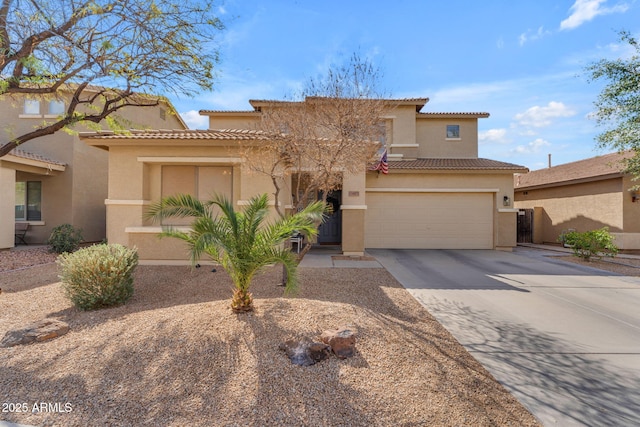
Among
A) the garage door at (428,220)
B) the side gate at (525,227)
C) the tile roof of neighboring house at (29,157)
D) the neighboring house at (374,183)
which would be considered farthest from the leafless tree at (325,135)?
the side gate at (525,227)

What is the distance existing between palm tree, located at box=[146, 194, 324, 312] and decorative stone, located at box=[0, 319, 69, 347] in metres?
2.05

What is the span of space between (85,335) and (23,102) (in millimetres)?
14763

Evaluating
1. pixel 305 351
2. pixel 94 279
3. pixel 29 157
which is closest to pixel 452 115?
pixel 305 351

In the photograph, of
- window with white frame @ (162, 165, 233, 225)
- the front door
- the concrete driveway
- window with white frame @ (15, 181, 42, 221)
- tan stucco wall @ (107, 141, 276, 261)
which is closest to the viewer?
the concrete driveway

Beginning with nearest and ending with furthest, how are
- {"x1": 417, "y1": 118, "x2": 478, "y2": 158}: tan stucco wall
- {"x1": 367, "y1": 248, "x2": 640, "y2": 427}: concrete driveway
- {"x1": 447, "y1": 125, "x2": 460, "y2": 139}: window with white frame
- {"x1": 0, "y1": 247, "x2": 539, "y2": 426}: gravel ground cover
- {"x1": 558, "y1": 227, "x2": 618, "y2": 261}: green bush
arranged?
{"x1": 0, "y1": 247, "x2": 539, "y2": 426}: gravel ground cover < {"x1": 367, "y1": 248, "x2": 640, "y2": 427}: concrete driveway < {"x1": 558, "y1": 227, "x2": 618, "y2": 261}: green bush < {"x1": 417, "y1": 118, "x2": 478, "y2": 158}: tan stucco wall < {"x1": 447, "y1": 125, "x2": 460, "y2": 139}: window with white frame

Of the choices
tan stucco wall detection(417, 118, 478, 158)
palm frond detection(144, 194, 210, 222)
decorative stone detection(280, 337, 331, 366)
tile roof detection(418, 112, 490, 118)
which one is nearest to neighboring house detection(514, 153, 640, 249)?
tan stucco wall detection(417, 118, 478, 158)

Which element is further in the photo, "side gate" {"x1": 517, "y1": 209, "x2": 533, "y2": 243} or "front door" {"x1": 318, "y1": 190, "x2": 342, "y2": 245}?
"side gate" {"x1": 517, "y1": 209, "x2": 533, "y2": 243}

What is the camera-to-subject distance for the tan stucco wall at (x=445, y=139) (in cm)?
1784

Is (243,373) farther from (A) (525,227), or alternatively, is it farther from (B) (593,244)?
(A) (525,227)

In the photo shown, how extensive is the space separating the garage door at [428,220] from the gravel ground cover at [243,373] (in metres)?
8.79

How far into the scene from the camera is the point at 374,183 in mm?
14625

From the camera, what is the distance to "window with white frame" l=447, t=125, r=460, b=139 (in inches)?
708

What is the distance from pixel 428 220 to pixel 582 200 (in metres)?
8.20

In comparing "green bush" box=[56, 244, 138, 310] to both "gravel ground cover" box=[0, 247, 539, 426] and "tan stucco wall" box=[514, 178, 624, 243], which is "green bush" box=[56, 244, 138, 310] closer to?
→ "gravel ground cover" box=[0, 247, 539, 426]
